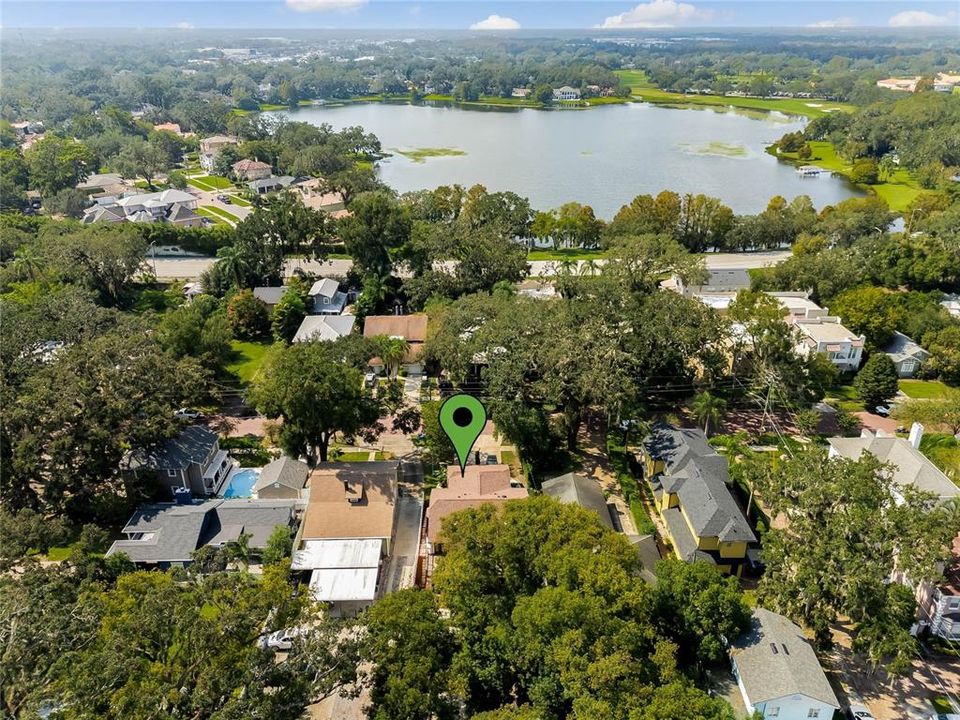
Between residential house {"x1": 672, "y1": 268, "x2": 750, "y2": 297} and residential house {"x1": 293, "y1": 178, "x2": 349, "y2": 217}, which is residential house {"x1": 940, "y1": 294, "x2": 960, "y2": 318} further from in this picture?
residential house {"x1": 293, "y1": 178, "x2": 349, "y2": 217}

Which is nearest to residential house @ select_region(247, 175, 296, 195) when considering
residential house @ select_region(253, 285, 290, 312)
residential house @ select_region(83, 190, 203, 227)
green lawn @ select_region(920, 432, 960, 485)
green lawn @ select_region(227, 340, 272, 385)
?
residential house @ select_region(83, 190, 203, 227)

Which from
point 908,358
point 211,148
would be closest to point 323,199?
point 211,148

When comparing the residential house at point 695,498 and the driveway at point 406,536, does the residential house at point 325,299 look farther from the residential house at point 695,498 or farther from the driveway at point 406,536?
the residential house at point 695,498

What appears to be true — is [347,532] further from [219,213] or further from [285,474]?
[219,213]

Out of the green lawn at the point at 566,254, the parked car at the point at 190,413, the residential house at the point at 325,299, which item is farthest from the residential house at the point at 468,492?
the green lawn at the point at 566,254

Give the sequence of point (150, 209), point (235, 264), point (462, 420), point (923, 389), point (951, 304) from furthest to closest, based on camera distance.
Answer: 1. point (150, 209)
2. point (235, 264)
3. point (951, 304)
4. point (923, 389)
5. point (462, 420)

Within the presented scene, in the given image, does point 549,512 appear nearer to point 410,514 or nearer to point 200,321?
point 410,514
